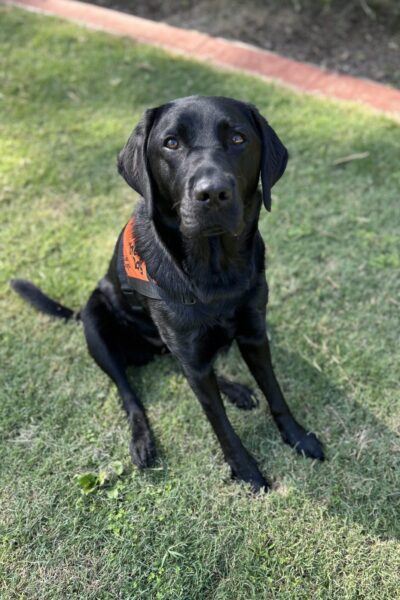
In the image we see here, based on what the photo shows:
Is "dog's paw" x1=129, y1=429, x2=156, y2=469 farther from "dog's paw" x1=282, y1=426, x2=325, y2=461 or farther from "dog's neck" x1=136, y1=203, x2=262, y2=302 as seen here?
"dog's neck" x1=136, y1=203, x2=262, y2=302

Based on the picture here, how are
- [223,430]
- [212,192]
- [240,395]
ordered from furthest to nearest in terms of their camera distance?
[240,395], [223,430], [212,192]

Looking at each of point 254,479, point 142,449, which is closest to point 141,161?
point 142,449

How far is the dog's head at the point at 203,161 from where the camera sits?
1.77 meters

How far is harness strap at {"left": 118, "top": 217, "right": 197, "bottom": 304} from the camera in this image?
211 centimetres

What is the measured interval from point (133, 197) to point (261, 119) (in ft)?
5.79

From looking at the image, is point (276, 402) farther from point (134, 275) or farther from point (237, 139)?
point (237, 139)

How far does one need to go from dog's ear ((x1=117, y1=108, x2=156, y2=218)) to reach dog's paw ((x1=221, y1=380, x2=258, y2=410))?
105 centimetres

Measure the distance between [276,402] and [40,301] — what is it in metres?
1.41

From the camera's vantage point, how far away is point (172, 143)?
1.95 meters

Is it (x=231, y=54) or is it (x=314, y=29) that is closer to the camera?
(x=231, y=54)

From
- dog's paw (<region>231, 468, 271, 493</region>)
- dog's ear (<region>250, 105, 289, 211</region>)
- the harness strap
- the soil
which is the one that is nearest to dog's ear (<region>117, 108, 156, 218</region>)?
the harness strap

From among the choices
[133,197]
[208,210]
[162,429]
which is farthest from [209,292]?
[133,197]

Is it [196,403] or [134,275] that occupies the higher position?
[134,275]

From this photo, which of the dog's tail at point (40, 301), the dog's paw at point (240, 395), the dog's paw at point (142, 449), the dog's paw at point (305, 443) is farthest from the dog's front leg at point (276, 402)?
the dog's tail at point (40, 301)
